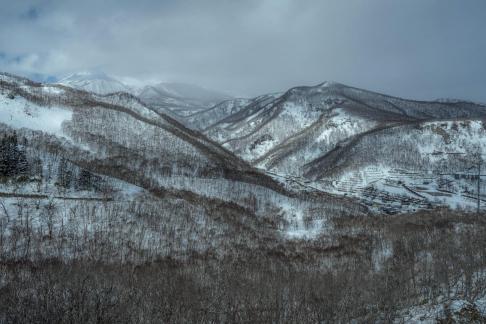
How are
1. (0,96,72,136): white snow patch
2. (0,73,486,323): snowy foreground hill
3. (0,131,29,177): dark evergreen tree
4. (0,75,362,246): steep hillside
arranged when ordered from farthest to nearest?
1. (0,96,72,136): white snow patch
2. (0,75,362,246): steep hillside
3. (0,131,29,177): dark evergreen tree
4. (0,73,486,323): snowy foreground hill

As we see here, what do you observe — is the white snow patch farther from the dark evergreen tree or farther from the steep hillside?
the dark evergreen tree

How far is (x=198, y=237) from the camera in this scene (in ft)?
165

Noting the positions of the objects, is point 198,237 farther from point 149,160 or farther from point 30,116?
point 30,116

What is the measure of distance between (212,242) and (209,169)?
234ft

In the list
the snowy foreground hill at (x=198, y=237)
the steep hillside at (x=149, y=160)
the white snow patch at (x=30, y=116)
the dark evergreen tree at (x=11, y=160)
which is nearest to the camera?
the snowy foreground hill at (x=198, y=237)

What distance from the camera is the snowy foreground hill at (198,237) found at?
16250mm

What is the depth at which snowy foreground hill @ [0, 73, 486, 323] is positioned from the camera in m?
16.2

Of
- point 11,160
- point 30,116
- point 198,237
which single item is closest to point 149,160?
point 30,116

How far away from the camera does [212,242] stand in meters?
49.8

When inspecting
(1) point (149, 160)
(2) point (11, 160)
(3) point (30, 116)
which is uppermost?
(3) point (30, 116)

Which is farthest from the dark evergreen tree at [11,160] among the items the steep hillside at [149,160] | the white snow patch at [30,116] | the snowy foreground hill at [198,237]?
the white snow patch at [30,116]

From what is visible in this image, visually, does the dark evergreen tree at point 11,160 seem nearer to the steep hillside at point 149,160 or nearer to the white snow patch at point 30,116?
the steep hillside at point 149,160

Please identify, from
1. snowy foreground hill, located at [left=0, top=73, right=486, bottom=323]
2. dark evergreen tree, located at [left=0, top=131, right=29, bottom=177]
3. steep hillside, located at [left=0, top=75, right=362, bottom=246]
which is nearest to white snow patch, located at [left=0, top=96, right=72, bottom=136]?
steep hillside, located at [left=0, top=75, right=362, bottom=246]

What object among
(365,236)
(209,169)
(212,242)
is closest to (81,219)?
(212,242)
